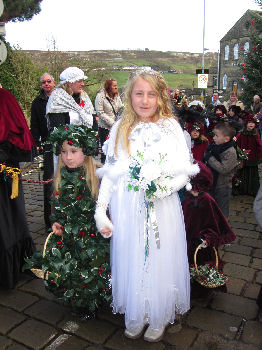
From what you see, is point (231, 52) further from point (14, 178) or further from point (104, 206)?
point (104, 206)

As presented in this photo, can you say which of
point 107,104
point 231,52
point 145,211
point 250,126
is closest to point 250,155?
point 250,126

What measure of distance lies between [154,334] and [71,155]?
1620mm

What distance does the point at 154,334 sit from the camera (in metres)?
→ 2.69

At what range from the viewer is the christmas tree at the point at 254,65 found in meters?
13.9

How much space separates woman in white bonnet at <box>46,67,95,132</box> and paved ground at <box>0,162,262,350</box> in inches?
80.9

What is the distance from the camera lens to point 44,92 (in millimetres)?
5141

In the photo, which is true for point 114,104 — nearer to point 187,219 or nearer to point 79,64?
point 187,219

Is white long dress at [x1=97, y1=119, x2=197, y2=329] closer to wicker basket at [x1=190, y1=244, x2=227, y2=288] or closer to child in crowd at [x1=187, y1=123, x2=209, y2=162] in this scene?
wicker basket at [x1=190, y1=244, x2=227, y2=288]

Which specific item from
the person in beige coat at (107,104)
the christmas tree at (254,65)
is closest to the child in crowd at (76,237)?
the person in beige coat at (107,104)

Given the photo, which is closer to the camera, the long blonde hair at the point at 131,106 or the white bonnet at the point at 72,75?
the long blonde hair at the point at 131,106

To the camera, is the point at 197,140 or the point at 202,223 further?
the point at 197,140

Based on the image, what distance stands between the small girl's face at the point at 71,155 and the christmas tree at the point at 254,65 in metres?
13.0

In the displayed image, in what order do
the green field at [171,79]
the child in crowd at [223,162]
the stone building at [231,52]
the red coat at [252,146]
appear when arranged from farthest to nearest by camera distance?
the stone building at [231,52], the green field at [171,79], the red coat at [252,146], the child in crowd at [223,162]

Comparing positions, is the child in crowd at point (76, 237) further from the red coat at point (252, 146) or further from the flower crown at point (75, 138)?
the red coat at point (252, 146)
